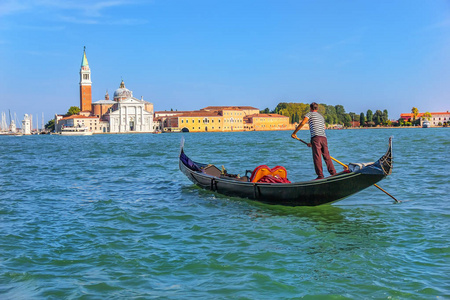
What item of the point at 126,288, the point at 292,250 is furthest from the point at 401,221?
the point at 126,288

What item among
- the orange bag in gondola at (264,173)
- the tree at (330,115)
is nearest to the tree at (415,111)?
the tree at (330,115)

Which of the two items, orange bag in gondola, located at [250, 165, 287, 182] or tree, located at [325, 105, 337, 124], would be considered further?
tree, located at [325, 105, 337, 124]

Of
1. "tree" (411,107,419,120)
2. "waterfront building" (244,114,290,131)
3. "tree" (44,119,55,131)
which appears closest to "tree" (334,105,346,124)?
"tree" (411,107,419,120)

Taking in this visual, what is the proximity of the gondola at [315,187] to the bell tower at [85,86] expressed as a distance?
3274 inches

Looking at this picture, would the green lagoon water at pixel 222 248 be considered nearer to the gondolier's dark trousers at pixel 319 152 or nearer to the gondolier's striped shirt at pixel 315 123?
the gondolier's dark trousers at pixel 319 152

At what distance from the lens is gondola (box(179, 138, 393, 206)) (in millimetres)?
5070

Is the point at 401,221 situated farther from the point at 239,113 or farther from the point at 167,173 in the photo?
the point at 239,113

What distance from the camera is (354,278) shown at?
3.64m

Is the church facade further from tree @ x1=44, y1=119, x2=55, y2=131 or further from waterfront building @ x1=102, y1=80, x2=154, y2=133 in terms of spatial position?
tree @ x1=44, y1=119, x2=55, y2=131

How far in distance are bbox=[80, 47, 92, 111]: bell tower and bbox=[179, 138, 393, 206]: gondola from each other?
8316cm

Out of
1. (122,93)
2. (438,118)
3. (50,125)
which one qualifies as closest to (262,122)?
(122,93)

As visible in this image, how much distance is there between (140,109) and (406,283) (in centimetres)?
7842

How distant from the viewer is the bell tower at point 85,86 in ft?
282

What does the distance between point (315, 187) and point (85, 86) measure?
280 ft
